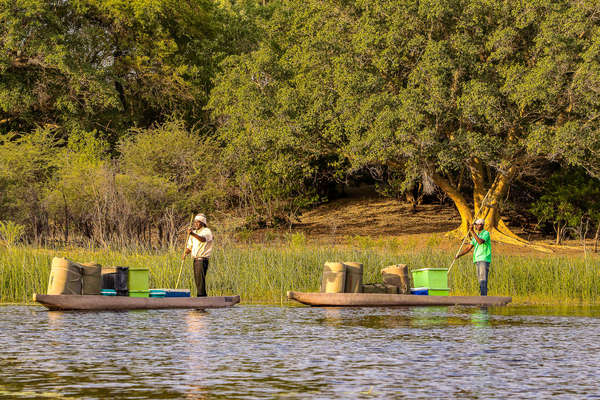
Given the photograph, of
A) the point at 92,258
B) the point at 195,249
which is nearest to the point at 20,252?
the point at 92,258

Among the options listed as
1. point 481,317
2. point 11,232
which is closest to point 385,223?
point 11,232

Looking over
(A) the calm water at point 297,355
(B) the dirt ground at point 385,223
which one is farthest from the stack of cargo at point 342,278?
(B) the dirt ground at point 385,223

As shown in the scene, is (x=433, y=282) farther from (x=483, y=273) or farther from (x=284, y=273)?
(x=284, y=273)

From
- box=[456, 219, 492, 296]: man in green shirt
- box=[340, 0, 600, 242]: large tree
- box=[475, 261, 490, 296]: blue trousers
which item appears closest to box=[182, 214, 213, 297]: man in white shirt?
box=[456, 219, 492, 296]: man in green shirt

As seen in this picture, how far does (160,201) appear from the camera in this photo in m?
33.9

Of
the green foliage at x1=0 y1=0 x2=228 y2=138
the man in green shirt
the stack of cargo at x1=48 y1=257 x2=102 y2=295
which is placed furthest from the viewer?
the green foliage at x1=0 y1=0 x2=228 y2=138

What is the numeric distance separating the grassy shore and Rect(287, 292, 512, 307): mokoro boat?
2.02 m

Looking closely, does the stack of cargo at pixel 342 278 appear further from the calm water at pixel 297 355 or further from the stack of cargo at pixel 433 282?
the calm water at pixel 297 355

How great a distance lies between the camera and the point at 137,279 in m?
19.8

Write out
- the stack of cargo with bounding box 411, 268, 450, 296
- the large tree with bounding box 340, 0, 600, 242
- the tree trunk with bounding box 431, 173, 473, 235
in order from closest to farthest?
the stack of cargo with bounding box 411, 268, 450, 296, the large tree with bounding box 340, 0, 600, 242, the tree trunk with bounding box 431, 173, 473, 235

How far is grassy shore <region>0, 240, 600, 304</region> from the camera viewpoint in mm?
22266

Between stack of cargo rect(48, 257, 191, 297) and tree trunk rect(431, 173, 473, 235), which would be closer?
stack of cargo rect(48, 257, 191, 297)

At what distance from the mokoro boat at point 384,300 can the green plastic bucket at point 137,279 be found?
2971 millimetres

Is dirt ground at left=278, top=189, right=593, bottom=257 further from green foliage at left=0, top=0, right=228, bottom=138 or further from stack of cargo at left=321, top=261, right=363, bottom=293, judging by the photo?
stack of cargo at left=321, top=261, right=363, bottom=293
